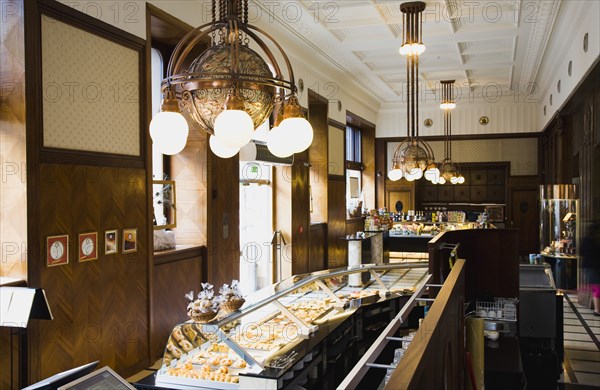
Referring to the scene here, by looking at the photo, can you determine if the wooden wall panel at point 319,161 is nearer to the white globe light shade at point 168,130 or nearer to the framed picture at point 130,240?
the framed picture at point 130,240

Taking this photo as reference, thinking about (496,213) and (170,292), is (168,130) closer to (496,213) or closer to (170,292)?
(170,292)

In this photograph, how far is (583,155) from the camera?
8.63 m

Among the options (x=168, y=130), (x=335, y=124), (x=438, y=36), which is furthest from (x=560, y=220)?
(x=168, y=130)

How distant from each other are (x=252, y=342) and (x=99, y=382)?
122cm

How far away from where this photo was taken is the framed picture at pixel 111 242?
503 cm

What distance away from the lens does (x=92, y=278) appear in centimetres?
484

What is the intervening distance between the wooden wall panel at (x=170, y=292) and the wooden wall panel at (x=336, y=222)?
5483 millimetres

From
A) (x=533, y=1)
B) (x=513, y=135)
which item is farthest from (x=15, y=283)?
(x=513, y=135)

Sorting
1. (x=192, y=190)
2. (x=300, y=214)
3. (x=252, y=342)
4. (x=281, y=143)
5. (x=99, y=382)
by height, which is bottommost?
(x=252, y=342)

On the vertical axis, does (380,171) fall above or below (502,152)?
below

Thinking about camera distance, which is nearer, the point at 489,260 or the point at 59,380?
the point at 59,380

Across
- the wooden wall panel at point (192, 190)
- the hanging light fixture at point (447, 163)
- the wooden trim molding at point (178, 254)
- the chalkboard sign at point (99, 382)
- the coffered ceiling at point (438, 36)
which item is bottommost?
the chalkboard sign at point (99, 382)

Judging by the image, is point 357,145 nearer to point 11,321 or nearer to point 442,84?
point 442,84

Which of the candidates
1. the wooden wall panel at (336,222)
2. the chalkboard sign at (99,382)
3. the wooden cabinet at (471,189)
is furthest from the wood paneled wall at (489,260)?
the wooden cabinet at (471,189)
